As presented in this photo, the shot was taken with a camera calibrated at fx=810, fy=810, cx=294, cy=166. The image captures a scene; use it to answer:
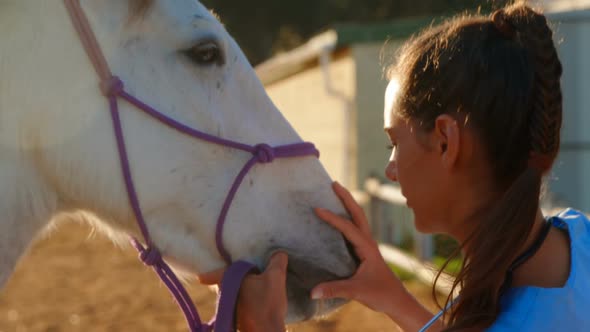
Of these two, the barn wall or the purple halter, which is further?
the barn wall

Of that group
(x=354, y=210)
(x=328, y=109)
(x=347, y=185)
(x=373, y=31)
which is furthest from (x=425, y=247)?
(x=354, y=210)

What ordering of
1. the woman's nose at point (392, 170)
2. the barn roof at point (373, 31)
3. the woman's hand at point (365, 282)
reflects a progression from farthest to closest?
the barn roof at point (373, 31) → the woman's hand at point (365, 282) → the woman's nose at point (392, 170)

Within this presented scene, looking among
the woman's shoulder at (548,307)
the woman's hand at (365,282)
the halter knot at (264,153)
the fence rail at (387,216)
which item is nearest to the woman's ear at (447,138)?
the woman's shoulder at (548,307)

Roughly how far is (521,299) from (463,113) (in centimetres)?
37

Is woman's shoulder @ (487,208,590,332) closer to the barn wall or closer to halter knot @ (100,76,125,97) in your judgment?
halter knot @ (100,76,125,97)

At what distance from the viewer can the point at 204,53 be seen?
1984 millimetres

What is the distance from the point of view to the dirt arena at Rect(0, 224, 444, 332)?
6.06 metres

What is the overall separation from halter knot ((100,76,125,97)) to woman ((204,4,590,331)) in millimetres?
592

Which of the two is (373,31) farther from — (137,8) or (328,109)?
(137,8)

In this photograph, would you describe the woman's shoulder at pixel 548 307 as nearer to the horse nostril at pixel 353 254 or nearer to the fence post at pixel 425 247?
the horse nostril at pixel 353 254

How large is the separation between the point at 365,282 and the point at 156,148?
595 millimetres

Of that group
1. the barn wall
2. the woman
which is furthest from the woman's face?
the barn wall

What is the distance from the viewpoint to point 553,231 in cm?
155

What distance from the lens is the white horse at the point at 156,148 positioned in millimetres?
1885
